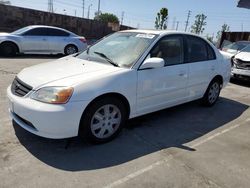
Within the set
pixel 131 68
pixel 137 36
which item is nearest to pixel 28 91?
pixel 131 68

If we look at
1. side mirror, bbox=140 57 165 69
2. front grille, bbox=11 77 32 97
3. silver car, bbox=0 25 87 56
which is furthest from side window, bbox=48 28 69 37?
side mirror, bbox=140 57 165 69

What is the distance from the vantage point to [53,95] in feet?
11.6

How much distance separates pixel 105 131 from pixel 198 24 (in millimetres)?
65952

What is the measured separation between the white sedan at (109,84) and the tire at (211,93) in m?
0.38

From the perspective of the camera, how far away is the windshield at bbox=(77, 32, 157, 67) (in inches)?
173

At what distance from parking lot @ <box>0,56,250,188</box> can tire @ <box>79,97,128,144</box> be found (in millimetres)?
137

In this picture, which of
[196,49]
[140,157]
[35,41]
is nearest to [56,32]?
[35,41]

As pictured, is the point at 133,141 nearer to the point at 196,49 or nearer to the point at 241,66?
the point at 196,49

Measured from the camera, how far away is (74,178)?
10.4ft

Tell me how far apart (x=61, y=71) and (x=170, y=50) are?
1.93 metres

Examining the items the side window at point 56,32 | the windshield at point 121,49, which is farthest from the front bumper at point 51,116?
the side window at point 56,32

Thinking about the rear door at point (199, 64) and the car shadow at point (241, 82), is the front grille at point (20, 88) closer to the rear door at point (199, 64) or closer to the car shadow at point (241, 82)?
the rear door at point (199, 64)

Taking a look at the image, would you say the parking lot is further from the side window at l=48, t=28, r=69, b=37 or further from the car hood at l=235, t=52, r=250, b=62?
the side window at l=48, t=28, r=69, b=37

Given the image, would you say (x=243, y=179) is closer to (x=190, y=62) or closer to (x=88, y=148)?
(x=88, y=148)
